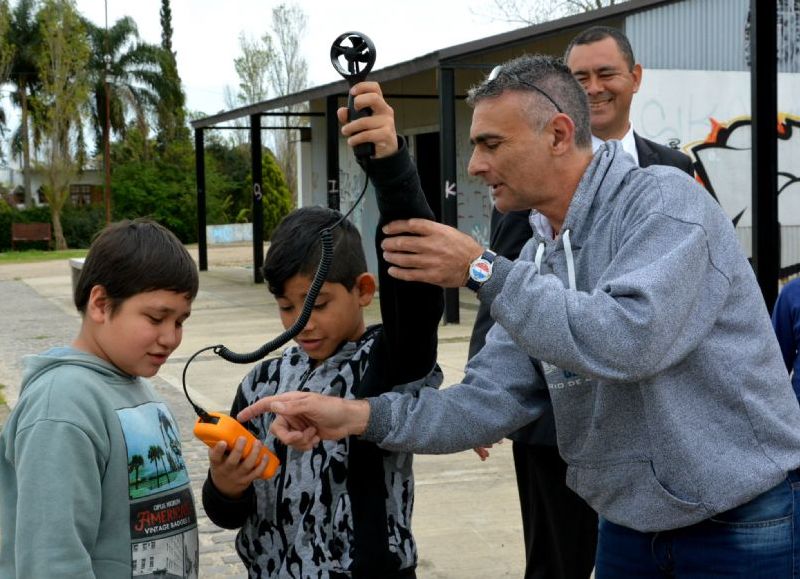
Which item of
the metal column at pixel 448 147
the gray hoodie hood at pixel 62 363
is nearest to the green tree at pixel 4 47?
the metal column at pixel 448 147

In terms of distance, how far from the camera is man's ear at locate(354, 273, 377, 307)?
266 cm

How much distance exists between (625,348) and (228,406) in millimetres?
7331

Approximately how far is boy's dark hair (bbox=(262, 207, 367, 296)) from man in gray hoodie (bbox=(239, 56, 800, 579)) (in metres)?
0.33

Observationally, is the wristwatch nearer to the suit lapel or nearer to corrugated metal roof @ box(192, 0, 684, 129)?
the suit lapel

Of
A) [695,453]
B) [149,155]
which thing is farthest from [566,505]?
[149,155]

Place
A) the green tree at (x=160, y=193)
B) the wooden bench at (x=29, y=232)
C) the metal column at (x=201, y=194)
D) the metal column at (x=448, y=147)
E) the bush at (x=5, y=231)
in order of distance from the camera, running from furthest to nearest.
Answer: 1. the green tree at (x=160, y=193)
2. the bush at (x=5, y=231)
3. the wooden bench at (x=29, y=232)
4. the metal column at (x=201, y=194)
5. the metal column at (x=448, y=147)

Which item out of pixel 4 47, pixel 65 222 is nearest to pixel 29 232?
pixel 65 222

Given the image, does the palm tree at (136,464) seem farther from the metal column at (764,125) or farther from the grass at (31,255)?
the grass at (31,255)

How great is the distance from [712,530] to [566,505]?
1.15 m

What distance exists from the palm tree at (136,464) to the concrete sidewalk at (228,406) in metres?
2.76

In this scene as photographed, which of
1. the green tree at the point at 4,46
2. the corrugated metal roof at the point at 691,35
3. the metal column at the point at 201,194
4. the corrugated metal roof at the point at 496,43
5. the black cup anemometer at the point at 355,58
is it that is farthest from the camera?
the green tree at the point at 4,46

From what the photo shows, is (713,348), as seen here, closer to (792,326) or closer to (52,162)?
(792,326)

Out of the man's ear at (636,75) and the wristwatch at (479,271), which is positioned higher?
the man's ear at (636,75)

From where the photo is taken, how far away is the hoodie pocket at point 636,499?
2.28m
